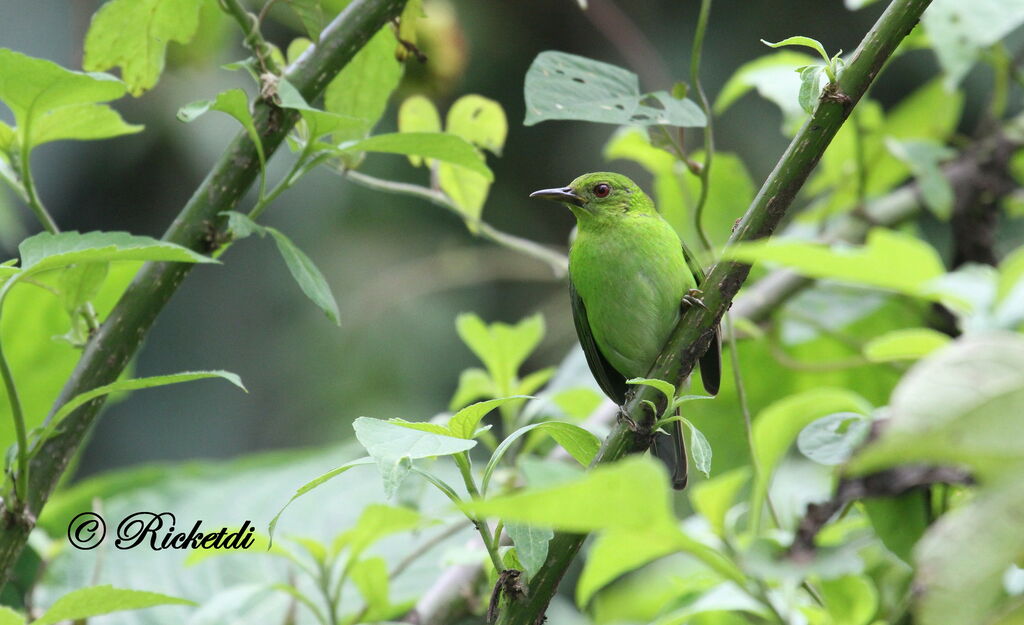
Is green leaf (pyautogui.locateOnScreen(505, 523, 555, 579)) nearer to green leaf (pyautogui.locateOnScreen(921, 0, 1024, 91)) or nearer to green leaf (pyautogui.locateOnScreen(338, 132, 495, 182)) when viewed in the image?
green leaf (pyautogui.locateOnScreen(338, 132, 495, 182))

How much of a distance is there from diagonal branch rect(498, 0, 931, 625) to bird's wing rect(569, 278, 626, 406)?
1040 millimetres

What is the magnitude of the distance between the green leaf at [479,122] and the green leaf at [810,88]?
Answer: 84 cm

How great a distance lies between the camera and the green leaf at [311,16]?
1494 mm

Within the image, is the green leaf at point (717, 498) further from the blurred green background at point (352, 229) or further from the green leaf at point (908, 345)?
the blurred green background at point (352, 229)

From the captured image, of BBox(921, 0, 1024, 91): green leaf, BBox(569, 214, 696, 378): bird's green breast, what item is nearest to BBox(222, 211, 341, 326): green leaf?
BBox(569, 214, 696, 378): bird's green breast

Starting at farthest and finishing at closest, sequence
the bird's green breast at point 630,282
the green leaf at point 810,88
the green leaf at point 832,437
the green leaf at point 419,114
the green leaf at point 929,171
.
→ the green leaf at point 929,171 < the bird's green breast at point 630,282 < the green leaf at point 419,114 < the green leaf at point 832,437 < the green leaf at point 810,88

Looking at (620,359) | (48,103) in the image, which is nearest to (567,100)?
(48,103)

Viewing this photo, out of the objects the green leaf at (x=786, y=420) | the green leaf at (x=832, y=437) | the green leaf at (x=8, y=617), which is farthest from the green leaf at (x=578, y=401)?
the green leaf at (x=8, y=617)

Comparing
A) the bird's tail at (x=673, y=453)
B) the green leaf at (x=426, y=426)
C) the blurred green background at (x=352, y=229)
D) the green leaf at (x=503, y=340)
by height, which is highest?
the green leaf at (x=426, y=426)

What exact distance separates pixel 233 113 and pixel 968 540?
105 centimetres

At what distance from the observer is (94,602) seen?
1216mm

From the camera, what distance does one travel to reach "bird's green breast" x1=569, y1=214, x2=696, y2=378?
84.7 inches

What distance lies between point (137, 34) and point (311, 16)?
12.0 inches

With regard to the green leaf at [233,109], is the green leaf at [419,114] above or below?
below
